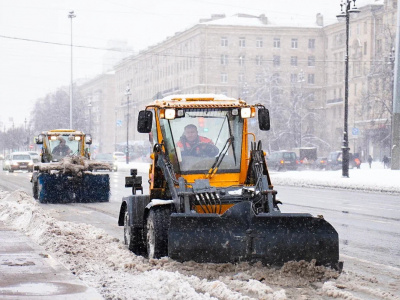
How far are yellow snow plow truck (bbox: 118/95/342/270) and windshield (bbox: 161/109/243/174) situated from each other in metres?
0.01

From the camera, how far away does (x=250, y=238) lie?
8859 mm

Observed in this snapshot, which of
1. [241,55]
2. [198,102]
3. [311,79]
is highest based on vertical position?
[241,55]

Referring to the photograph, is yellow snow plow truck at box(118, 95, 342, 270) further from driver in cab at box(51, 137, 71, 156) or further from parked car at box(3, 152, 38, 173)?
parked car at box(3, 152, 38, 173)

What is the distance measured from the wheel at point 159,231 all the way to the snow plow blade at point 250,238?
0.65 m

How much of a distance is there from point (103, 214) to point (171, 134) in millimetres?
7836

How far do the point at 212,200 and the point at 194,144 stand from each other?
4.00ft

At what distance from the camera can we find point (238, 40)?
366 feet

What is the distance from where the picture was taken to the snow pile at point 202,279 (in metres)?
7.76

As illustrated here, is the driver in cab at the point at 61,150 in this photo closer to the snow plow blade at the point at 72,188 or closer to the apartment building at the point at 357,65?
the snow plow blade at the point at 72,188

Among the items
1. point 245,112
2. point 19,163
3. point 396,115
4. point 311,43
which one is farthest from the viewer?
point 311,43

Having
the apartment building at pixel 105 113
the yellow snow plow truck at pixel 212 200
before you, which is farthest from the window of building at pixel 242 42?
the yellow snow plow truck at pixel 212 200

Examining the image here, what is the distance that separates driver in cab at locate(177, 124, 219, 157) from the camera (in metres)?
10.7

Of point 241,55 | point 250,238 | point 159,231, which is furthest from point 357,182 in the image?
point 241,55

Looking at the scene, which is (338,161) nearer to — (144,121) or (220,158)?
(220,158)
